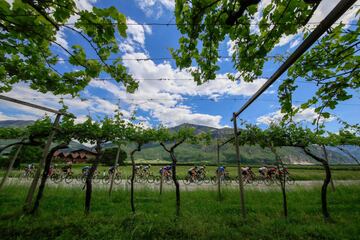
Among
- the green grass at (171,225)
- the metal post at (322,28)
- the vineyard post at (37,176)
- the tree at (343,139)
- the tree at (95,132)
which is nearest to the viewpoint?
the metal post at (322,28)

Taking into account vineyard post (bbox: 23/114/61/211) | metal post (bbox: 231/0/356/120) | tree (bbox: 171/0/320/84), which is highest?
tree (bbox: 171/0/320/84)

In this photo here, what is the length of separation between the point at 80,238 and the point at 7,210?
3.69 m

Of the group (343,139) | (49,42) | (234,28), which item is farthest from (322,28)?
(343,139)

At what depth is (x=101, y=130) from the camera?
264 inches

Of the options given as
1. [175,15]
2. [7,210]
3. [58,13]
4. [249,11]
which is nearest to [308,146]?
[249,11]

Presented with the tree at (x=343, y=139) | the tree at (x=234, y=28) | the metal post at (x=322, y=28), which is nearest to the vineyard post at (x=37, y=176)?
the tree at (x=234, y=28)

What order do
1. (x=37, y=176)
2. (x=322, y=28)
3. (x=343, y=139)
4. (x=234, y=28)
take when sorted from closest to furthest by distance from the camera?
(x=322, y=28), (x=234, y=28), (x=37, y=176), (x=343, y=139)

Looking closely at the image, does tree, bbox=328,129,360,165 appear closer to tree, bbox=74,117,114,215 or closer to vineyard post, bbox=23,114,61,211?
tree, bbox=74,117,114,215

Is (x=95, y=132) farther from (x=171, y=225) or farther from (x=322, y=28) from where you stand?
(x=322, y=28)

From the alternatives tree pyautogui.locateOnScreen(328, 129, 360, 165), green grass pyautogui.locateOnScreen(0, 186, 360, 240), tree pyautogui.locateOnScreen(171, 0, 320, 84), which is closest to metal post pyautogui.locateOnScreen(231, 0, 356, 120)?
tree pyautogui.locateOnScreen(171, 0, 320, 84)

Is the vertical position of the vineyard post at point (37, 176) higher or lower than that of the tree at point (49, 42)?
lower

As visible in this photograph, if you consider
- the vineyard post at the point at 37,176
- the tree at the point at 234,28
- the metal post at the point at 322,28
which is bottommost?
the vineyard post at the point at 37,176

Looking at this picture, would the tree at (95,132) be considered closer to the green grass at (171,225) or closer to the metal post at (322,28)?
the green grass at (171,225)

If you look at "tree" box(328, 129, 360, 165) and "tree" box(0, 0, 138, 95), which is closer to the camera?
"tree" box(0, 0, 138, 95)
